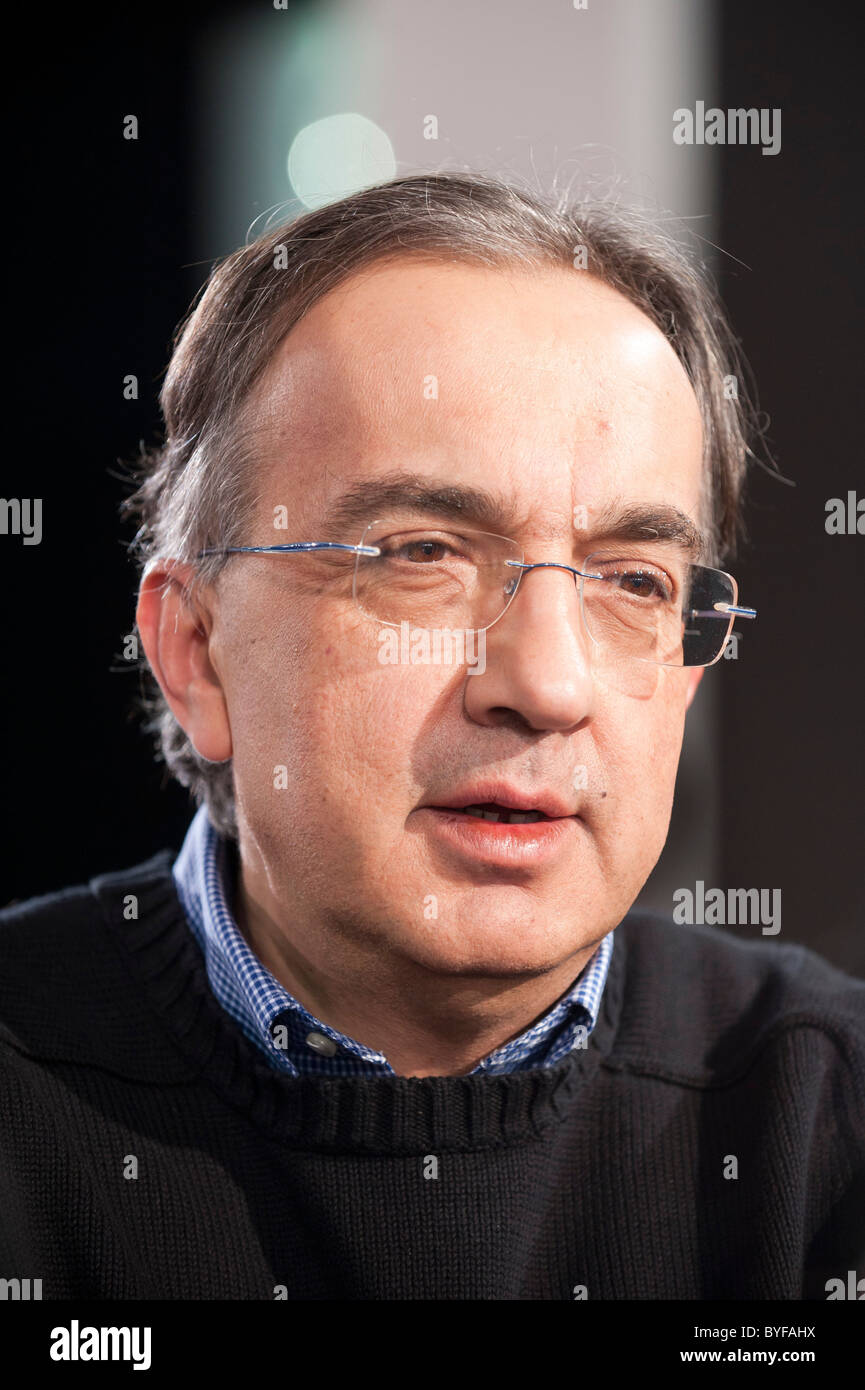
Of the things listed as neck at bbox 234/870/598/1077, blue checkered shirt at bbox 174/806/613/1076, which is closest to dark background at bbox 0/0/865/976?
blue checkered shirt at bbox 174/806/613/1076

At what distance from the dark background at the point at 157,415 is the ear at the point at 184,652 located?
204 mm

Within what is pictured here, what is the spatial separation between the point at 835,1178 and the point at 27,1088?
107 centimetres

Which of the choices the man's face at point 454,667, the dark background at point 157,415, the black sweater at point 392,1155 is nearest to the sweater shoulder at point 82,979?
the black sweater at point 392,1155

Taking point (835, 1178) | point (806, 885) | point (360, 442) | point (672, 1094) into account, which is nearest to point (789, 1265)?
point (835, 1178)

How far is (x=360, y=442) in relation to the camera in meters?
1.52

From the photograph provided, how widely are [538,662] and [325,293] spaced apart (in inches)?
22.1

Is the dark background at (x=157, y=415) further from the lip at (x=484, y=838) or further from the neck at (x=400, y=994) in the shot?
the lip at (x=484, y=838)

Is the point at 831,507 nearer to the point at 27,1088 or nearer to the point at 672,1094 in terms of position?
the point at 672,1094

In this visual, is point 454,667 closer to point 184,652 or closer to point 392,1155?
point 184,652

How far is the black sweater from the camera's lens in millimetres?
1583

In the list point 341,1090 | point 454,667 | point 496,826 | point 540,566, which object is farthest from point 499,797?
point 341,1090

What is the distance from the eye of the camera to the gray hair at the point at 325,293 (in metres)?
1.65

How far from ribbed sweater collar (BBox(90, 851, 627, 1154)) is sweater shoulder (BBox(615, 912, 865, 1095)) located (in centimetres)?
8

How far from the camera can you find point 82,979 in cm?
177
